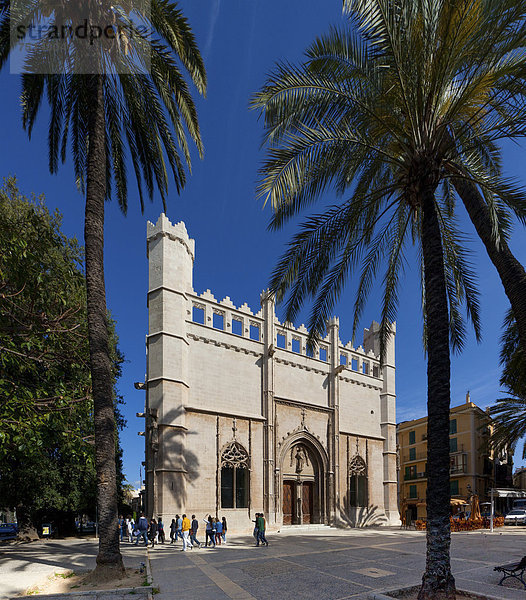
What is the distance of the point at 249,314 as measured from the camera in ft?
91.3

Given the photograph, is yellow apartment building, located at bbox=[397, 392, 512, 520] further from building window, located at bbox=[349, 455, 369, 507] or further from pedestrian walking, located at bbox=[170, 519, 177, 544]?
pedestrian walking, located at bbox=[170, 519, 177, 544]

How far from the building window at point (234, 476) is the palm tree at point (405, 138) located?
1540cm

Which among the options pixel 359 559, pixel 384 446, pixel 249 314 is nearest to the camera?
pixel 359 559

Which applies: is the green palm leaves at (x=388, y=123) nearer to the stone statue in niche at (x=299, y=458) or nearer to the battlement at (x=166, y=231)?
the battlement at (x=166, y=231)

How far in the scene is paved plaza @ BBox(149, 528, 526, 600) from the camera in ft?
31.7

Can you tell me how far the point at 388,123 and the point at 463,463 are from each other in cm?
4497

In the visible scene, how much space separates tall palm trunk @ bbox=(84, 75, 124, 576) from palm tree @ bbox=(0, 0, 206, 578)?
2 centimetres

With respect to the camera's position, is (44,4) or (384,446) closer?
(44,4)

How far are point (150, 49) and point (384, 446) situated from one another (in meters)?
30.9

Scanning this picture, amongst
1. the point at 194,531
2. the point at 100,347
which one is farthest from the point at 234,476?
the point at 100,347

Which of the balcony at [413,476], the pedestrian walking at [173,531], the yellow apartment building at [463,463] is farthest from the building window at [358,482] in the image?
the balcony at [413,476]

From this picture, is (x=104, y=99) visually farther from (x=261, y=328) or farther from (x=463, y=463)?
(x=463, y=463)

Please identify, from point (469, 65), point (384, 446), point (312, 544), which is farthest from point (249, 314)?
point (469, 65)

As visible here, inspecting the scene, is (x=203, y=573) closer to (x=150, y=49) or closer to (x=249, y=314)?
(x=150, y=49)
